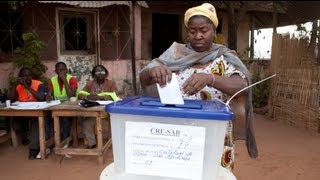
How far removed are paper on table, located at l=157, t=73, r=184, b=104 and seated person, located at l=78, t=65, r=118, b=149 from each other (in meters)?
3.84

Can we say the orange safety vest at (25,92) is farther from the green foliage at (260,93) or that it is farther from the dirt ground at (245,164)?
the green foliage at (260,93)

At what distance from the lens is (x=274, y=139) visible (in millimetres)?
5898

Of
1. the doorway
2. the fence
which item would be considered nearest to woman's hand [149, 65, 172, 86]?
the fence

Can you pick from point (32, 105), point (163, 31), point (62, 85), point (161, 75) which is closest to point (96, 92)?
point (62, 85)

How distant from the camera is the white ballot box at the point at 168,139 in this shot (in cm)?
125

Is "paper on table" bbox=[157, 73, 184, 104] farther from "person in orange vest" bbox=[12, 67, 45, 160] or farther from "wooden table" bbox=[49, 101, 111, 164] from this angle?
"person in orange vest" bbox=[12, 67, 45, 160]

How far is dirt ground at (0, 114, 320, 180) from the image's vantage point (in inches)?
169

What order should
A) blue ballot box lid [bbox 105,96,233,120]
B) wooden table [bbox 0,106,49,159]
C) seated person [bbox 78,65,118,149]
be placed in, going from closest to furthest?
blue ballot box lid [bbox 105,96,233,120] < wooden table [bbox 0,106,49,159] < seated person [bbox 78,65,118,149]

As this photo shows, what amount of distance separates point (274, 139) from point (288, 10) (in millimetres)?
6631

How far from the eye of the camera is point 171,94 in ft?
4.40

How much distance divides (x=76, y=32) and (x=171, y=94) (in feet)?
26.2

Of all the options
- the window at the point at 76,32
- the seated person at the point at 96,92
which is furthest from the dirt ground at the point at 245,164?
the window at the point at 76,32

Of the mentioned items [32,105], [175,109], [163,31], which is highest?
[163,31]

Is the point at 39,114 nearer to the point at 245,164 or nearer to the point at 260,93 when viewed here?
the point at 245,164
